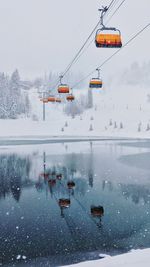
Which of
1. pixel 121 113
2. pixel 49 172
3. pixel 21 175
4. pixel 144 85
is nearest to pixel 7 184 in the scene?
pixel 21 175

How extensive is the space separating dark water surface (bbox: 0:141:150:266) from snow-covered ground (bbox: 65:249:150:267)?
0.38 metres

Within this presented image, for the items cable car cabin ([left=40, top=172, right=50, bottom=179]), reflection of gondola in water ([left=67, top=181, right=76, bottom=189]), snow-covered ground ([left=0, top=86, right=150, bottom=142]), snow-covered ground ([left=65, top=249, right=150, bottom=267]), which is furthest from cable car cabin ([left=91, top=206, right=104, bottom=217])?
snow-covered ground ([left=0, top=86, right=150, bottom=142])

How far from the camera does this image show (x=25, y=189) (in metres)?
13.5

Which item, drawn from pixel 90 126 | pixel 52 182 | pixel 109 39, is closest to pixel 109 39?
pixel 109 39

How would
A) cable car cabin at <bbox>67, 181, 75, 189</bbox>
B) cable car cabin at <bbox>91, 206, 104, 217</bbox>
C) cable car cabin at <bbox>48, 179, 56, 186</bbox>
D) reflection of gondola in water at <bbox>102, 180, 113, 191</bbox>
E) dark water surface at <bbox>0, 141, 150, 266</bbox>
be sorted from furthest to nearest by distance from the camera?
cable car cabin at <bbox>48, 179, 56, 186</bbox>, cable car cabin at <bbox>67, 181, 75, 189</bbox>, reflection of gondola in water at <bbox>102, 180, 113, 191</bbox>, cable car cabin at <bbox>91, 206, 104, 217</bbox>, dark water surface at <bbox>0, 141, 150, 266</bbox>

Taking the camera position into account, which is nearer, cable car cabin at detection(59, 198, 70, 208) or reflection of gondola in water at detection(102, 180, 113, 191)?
cable car cabin at detection(59, 198, 70, 208)

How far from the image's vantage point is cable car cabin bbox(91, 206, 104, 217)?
32.6ft

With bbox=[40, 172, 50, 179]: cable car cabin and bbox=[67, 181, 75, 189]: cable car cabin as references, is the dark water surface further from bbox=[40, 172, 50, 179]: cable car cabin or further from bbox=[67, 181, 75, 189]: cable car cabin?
bbox=[67, 181, 75, 189]: cable car cabin

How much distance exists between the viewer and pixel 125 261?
248 inches

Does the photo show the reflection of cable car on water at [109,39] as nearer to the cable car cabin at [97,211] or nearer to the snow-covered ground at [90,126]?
the cable car cabin at [97,211]

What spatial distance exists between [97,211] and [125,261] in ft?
13.1

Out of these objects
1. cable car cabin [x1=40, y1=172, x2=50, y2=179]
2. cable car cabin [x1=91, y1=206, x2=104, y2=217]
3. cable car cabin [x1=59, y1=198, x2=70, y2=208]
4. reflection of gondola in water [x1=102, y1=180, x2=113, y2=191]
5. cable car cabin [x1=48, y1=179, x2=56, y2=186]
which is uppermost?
cable car cabin [x1=40, y1=172, x2=50, y2=179]

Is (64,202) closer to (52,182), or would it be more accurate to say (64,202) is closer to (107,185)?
(107,185)

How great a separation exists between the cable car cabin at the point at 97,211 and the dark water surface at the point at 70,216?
124 mm
